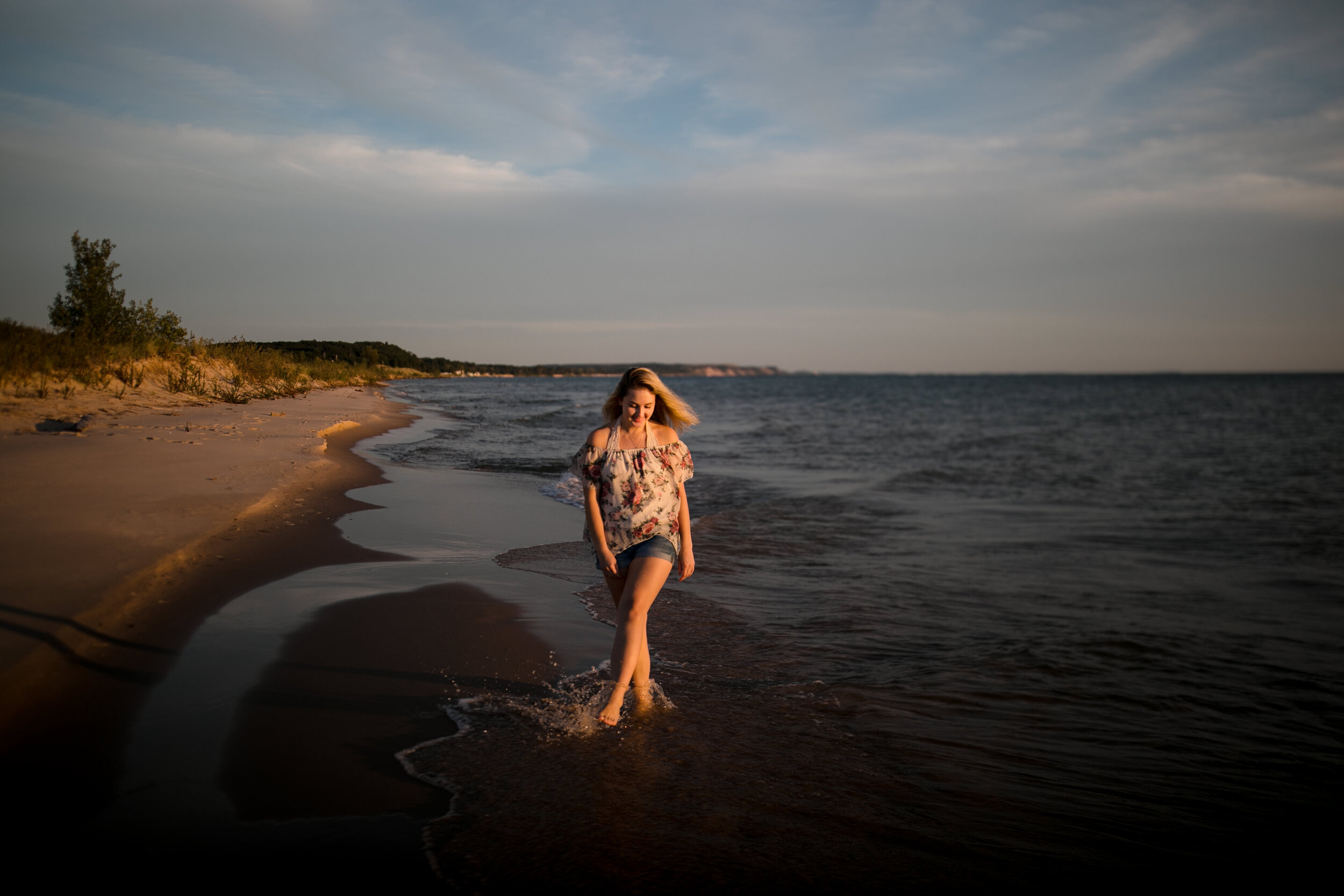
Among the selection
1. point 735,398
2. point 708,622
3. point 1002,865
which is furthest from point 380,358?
point 1002,865

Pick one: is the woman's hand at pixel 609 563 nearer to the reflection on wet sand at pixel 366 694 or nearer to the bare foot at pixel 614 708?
the bare foot at pixel 614 708

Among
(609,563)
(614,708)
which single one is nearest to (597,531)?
(609,563)

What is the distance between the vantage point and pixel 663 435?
4012mm

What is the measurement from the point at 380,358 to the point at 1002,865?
4543 centimetres

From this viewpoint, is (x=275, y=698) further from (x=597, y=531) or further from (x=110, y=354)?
(x=110, y=354)

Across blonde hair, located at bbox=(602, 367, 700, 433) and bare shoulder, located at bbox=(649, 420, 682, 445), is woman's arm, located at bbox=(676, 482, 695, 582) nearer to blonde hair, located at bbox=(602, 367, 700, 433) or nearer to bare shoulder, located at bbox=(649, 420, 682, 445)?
bare shoulder, located at bbox=(649, 420, 682, 445)

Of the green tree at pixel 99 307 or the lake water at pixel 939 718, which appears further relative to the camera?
the green tree at pixel 99 307

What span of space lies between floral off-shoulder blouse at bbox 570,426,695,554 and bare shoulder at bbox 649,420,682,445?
5 cm

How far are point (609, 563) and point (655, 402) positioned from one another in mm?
925

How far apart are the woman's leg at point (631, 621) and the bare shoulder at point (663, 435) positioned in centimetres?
65

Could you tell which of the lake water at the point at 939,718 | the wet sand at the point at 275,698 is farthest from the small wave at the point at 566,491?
the wet sand at the point at 275,698

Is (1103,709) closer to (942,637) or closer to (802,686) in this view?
(942,637)

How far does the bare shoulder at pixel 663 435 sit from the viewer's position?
399cm

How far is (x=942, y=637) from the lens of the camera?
5.81 m
